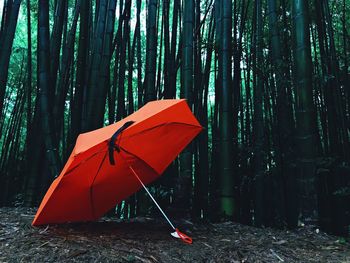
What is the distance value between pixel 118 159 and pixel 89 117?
3.12ft

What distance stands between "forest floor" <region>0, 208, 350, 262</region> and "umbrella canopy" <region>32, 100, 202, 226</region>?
0.16 metres

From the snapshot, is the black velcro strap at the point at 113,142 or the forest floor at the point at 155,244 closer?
the forest floor at the point at 155,244

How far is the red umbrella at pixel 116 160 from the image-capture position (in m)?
1.85

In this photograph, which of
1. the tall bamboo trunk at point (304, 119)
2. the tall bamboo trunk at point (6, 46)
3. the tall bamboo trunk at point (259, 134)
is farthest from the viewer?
the tall bamboo trunk at point (259, 134)

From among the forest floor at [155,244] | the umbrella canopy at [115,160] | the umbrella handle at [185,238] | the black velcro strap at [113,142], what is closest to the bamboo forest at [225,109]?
the umbrella canopy at [115,160]

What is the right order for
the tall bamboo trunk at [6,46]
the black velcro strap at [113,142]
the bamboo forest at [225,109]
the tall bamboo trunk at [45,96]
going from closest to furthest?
1. the black velcro strap at [113,142]
2. the bamboo forest at [225,109]
3. the tall bamboo trunk at [45,96]
4. the tall bamboo trunk at [6,46]

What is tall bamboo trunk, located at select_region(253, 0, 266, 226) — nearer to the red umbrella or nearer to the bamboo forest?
the bamboo forest

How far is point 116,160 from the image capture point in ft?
6.41

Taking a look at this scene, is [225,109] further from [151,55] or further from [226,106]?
[151,55]

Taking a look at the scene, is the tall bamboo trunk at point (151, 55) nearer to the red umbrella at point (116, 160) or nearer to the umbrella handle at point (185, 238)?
the red umbrella at point (116, 160)

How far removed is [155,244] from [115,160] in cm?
55

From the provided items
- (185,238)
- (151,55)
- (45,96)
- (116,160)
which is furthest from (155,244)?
(151,55)

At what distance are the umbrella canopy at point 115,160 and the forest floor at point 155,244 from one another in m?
0.16

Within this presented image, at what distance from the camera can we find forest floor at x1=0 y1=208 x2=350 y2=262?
165 centimetres
